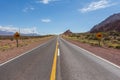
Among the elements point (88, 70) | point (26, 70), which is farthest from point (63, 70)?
point (26, 70)

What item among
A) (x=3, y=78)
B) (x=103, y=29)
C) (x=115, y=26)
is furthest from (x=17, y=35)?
(x=103, y=29)

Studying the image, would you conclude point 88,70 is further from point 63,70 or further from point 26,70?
point 26,70

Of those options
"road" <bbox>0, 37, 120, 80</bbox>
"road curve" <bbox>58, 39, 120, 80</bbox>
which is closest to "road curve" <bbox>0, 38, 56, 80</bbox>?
"road" <bbox>0, 37, 120, 80</bbox>

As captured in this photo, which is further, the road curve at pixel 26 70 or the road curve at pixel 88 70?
the road curve at pixel 26 70

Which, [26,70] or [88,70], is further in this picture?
[26,70]

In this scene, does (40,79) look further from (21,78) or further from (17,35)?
(17,35)

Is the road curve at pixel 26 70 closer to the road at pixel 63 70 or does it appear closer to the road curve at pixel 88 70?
the road at pixel 63 70

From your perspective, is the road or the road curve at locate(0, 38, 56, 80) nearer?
the road

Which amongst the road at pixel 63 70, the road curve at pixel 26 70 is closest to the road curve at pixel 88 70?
the road at pixel 63 70

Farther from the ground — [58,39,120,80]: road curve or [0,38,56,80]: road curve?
[58,39,120,80]: road curve

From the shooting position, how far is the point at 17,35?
3191cm

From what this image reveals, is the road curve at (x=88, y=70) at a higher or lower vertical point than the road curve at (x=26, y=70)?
higher

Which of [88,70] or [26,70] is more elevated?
[88,70]

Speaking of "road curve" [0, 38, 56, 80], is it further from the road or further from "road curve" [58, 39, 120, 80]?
"road curve" [58, 39, 120, 80]
